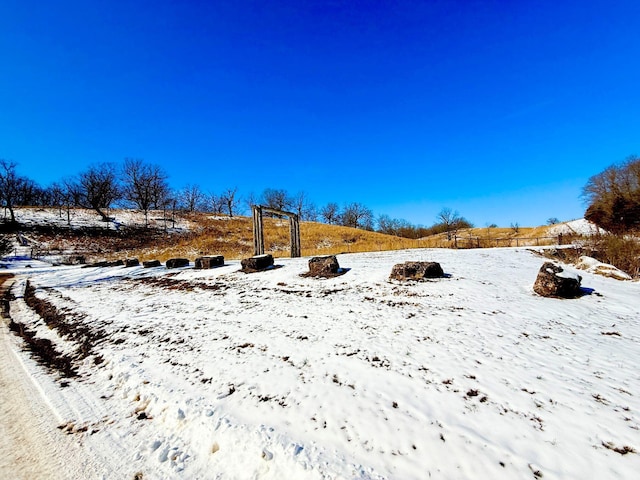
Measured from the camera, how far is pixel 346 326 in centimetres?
519

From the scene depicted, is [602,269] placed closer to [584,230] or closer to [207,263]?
Answer: [207,263]

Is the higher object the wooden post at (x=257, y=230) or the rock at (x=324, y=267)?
the wooden post at (x=257, y=230)

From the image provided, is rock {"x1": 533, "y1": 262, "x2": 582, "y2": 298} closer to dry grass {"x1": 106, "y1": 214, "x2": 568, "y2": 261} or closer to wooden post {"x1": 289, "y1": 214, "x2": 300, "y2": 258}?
wooden post {"x1": 289, "y1": 214, "x2": 300, "y2": 258}

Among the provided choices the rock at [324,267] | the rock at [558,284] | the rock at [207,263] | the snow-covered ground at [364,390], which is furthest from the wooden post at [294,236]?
the rock at [558,284]

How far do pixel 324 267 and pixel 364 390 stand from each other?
703cm

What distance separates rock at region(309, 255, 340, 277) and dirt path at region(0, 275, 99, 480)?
756 cm

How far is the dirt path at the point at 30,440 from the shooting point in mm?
2297

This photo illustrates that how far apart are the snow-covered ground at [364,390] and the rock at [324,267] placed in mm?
3498

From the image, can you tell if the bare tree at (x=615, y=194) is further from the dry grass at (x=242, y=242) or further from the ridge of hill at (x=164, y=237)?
the dry grass at (x=242, y=242)

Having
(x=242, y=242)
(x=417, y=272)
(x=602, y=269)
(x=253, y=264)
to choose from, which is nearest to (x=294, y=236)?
(x=253, y=264)

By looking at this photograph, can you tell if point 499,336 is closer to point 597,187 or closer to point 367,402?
point 367,402

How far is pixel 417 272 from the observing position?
8766 mm

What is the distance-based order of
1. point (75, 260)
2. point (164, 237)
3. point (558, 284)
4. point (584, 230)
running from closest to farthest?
point (558, 284) → point (75, 260) → point (584, 230) → point (164, 237)

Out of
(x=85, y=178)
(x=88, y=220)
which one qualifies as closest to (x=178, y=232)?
(x=88, y=220)
